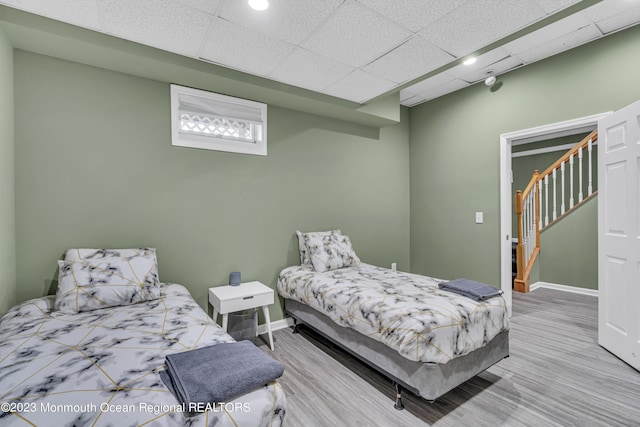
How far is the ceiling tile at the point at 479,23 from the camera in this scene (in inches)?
73.5

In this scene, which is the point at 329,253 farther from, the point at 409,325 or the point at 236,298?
the point at 409,325

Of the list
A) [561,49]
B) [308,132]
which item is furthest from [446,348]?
[561,49]

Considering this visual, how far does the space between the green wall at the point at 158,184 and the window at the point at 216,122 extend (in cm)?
8

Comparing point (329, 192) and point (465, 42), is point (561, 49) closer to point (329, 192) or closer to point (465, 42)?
point (465, 42)

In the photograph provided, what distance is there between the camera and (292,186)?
3.44 metres

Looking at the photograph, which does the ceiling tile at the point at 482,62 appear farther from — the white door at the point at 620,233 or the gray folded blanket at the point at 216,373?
the gray folded blanket at the point at 216,373

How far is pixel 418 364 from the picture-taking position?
1.80 m

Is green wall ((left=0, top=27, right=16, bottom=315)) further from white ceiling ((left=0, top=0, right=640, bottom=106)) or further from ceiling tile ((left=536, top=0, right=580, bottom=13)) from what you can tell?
ceiling tile ((left=536, top=0, right=580, bottom=13))

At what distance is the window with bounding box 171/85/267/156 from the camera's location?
2.74 m

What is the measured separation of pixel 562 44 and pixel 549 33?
1.04ft

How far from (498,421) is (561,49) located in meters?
3.44

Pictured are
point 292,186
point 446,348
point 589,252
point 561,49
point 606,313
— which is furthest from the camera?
point 589,252

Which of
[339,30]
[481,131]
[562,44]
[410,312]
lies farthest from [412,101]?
[410,312]

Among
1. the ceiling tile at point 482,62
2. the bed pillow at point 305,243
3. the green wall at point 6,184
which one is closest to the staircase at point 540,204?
the ceiling tile at point 482,62
